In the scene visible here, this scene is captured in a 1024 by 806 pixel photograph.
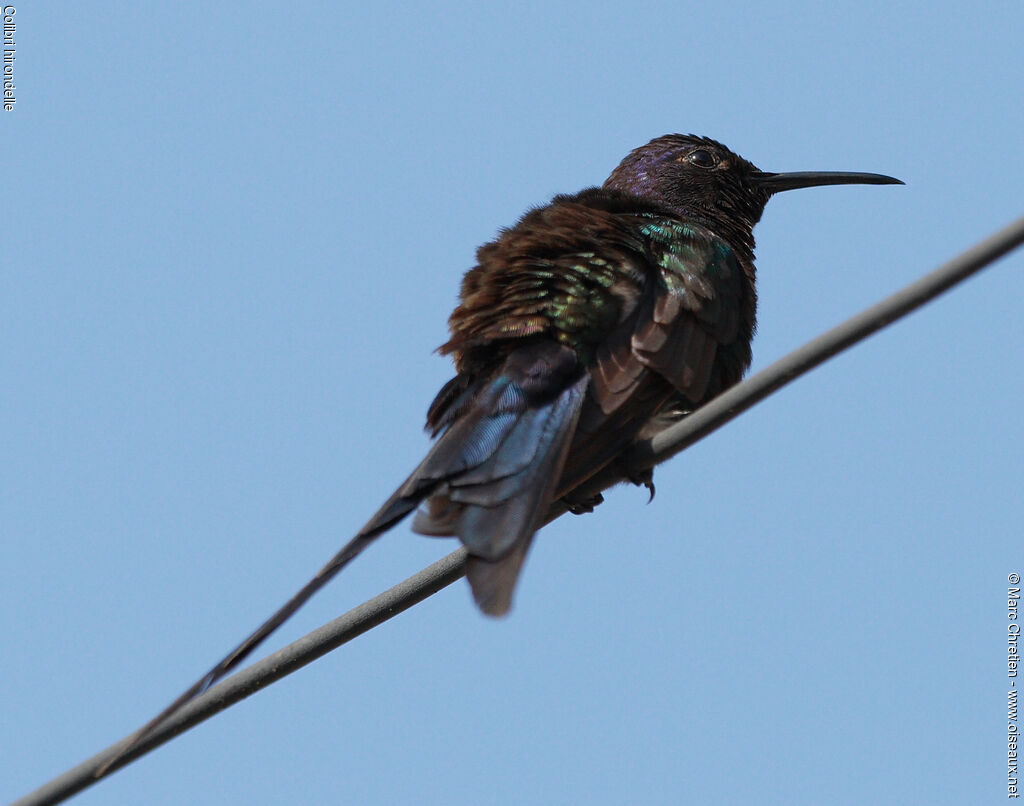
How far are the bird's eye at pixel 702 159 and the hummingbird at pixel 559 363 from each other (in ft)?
2.39

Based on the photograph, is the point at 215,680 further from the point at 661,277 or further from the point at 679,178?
the point at 679,178

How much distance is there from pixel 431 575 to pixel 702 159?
322cm

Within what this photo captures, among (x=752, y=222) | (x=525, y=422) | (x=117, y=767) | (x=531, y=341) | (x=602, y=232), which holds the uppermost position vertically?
(x=752, y=222)

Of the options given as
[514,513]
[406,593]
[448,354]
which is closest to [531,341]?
[448,354]

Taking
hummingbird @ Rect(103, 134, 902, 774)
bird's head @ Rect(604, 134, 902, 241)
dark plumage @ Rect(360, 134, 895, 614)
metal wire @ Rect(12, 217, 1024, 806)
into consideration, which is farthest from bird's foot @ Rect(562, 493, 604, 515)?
bird's head @ Rect(604, 134, 902, 241)

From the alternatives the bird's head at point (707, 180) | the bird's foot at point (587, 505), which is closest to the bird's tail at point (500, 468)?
the bird's foot at point (587, 505)

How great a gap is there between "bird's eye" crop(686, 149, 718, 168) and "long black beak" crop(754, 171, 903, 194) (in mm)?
260

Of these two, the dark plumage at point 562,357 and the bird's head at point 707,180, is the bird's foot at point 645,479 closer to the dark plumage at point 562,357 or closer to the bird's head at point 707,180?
the dark plumage at point 562,357

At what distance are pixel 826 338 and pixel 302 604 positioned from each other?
1.31 metres

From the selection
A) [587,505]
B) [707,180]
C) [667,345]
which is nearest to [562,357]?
[667,345]

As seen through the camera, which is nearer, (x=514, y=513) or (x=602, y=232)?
(x=514, y=513)

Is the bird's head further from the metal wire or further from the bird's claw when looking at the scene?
the metal wire

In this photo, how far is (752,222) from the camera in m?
5.84

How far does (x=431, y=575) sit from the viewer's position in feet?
10.1
